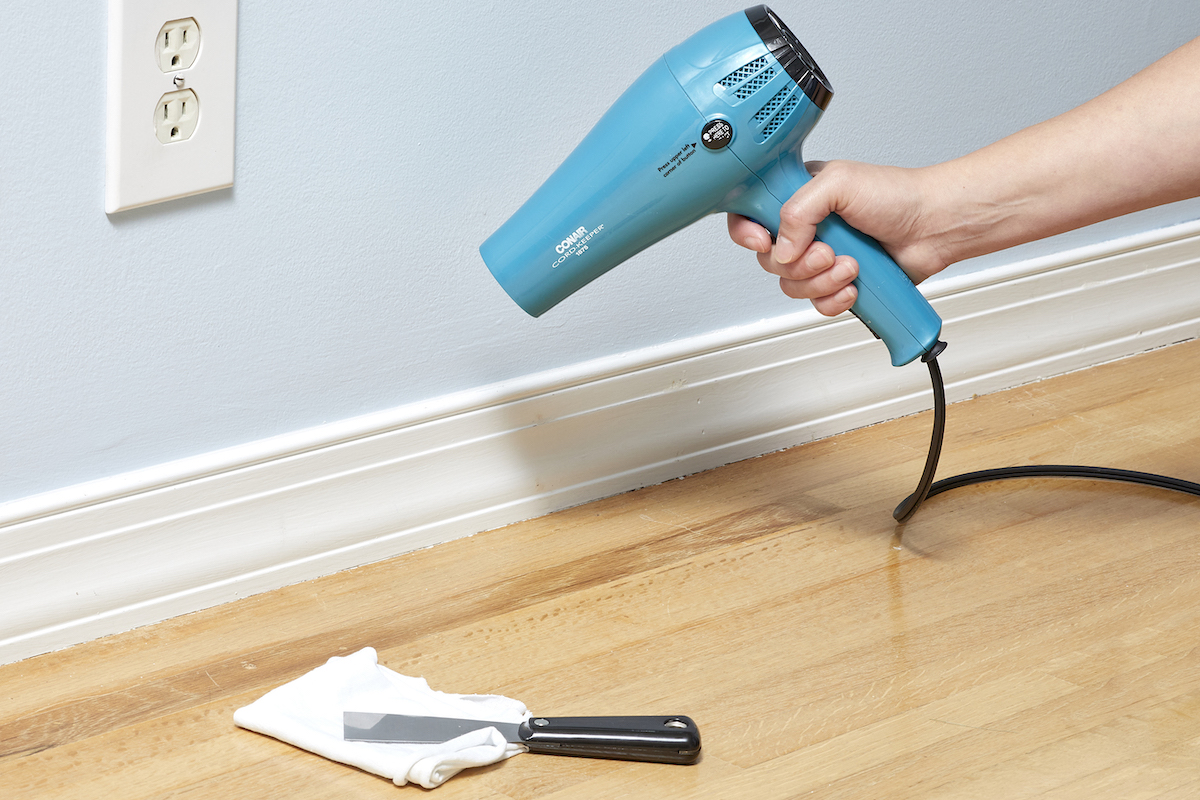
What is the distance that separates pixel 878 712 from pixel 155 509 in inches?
24.6

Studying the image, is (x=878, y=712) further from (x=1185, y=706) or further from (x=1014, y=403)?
(x=1014, y=403)

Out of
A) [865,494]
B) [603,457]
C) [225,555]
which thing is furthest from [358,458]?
[865,494]

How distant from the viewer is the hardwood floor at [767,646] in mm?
758

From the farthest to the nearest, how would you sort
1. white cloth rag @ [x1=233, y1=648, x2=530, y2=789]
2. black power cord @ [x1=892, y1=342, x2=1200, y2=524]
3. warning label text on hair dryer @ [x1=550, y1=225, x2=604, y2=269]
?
black power cord @ [x1=892, y1=342, x2=1200, y2=524] < warning label text on hair dryer @ [x1=550, y1=225, x2=604, y2=269] < white cloth rag @ [x1=233, y1=648, x2=530, y2=789]

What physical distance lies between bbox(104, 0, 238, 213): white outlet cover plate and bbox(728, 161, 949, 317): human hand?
0.42 m

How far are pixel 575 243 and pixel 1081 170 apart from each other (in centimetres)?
41

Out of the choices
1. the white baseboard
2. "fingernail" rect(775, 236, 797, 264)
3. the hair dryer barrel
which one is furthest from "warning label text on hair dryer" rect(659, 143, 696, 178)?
the white baseboard

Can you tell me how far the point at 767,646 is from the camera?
2.95ft

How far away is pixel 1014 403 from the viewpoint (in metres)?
1.36

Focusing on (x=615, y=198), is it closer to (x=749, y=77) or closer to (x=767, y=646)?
(x=749, y=77)

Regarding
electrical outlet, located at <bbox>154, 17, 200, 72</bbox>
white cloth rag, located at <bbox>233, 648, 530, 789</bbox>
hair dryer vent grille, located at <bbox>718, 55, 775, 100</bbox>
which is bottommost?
white cloth rag, located at <bbox>233, 648, 530, 789</bbox>

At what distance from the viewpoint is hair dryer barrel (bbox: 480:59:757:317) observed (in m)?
0.82

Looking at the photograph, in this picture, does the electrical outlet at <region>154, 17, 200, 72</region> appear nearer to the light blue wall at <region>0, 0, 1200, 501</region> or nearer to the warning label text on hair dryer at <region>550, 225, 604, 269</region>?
the light blue wall at <region>0, 0, 1200, 501</region>

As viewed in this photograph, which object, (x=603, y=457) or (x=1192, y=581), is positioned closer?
(x=1192, y=581)
